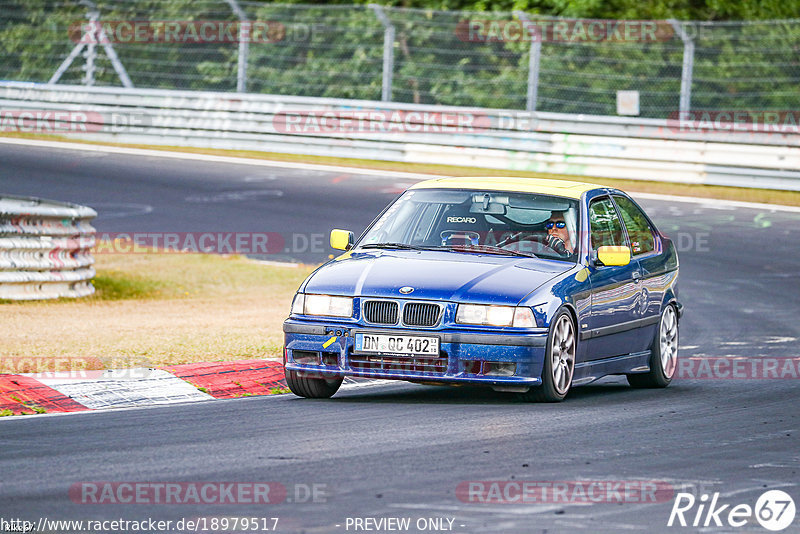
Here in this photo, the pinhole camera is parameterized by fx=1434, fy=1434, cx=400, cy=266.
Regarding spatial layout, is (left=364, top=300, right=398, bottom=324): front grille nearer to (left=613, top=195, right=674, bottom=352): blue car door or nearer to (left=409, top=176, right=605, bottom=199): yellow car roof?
(left=409, top=176, right=605, bottom=199): yellow car roof

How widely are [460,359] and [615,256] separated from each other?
1621 millimetres

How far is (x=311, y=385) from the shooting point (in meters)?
9.30

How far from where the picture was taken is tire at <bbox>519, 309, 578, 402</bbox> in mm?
8867

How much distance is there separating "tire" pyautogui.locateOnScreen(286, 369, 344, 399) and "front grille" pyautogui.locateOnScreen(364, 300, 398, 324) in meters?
0.61

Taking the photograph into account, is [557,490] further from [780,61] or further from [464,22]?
[464,22]

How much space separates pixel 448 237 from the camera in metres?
9.82

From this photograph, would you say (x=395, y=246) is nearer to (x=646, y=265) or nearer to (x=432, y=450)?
(x=646, y=265)

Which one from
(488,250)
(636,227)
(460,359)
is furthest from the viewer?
(636,227)

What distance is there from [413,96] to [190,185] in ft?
16.8

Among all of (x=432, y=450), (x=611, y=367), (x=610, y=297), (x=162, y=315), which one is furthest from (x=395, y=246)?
(x=162, y=315)

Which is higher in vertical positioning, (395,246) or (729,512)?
(395,246)

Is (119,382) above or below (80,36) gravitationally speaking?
below

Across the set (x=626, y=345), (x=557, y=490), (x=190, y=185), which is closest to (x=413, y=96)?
(x=190, y=185)

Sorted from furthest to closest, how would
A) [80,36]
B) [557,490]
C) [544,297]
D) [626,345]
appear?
[80,36] → [626,345] → [544,297] → [557,490]
